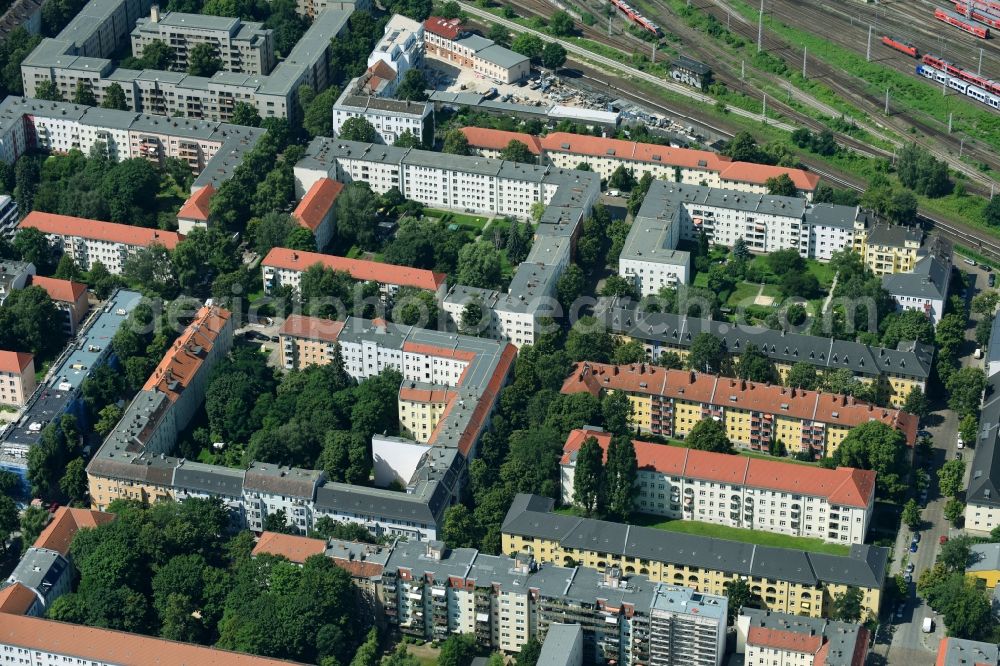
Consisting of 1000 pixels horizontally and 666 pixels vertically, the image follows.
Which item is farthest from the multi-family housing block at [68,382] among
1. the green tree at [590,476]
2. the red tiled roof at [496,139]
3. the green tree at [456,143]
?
the green tree at [590,476]

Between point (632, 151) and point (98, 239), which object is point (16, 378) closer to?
point (98, 239)

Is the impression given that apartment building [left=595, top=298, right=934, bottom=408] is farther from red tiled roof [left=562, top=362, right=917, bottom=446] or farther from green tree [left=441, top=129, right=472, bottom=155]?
green tree [left=441, top=129, right=472, bottom=155]

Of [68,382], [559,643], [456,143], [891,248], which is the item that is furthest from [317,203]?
[559,643]

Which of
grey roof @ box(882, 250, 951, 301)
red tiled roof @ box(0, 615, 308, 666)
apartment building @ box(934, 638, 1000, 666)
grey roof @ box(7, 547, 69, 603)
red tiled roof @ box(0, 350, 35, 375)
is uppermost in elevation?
grey roof @ box(882, 250, 951, 301)

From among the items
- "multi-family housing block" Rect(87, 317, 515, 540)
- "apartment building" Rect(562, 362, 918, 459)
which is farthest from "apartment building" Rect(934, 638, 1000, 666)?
"multi-family housing block" Rect(87, 317, 515, 540)

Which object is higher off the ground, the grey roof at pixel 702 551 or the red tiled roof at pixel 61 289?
the red tiled roof at pixel 61 289

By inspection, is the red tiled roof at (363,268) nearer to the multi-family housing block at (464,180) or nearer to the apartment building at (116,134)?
the multi-family housing block at (464,180)
